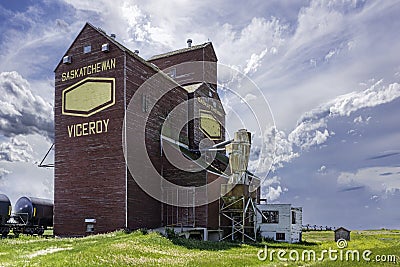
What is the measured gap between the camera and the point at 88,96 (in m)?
32.4

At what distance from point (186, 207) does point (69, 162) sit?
905 cm

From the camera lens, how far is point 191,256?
20.7 m

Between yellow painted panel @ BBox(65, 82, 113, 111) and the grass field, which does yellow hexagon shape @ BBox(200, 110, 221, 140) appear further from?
the grass field

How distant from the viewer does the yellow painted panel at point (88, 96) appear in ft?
104

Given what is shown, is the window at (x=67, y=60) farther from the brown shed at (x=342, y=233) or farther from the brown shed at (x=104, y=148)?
the brown shed at (x=342, y=233)

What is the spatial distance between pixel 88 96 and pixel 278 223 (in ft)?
62.6

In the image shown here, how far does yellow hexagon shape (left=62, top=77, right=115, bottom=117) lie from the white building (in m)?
16.9

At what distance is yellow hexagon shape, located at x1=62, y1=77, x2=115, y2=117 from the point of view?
31578 mm

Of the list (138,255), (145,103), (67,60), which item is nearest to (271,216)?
(145,103)

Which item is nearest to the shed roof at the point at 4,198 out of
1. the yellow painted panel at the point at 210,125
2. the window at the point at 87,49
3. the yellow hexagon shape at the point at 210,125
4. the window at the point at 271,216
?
the window at the point at 87,49

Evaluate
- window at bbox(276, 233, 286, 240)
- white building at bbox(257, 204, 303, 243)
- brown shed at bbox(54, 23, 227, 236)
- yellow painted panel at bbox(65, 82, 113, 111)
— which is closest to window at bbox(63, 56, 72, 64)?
brown shed at bbox(54, 23, 227, 236)

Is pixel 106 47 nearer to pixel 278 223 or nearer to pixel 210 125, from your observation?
pixel 210 125

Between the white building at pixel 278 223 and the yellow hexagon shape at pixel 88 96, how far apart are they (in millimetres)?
16861

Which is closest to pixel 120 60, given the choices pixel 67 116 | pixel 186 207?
pixel 67 116
